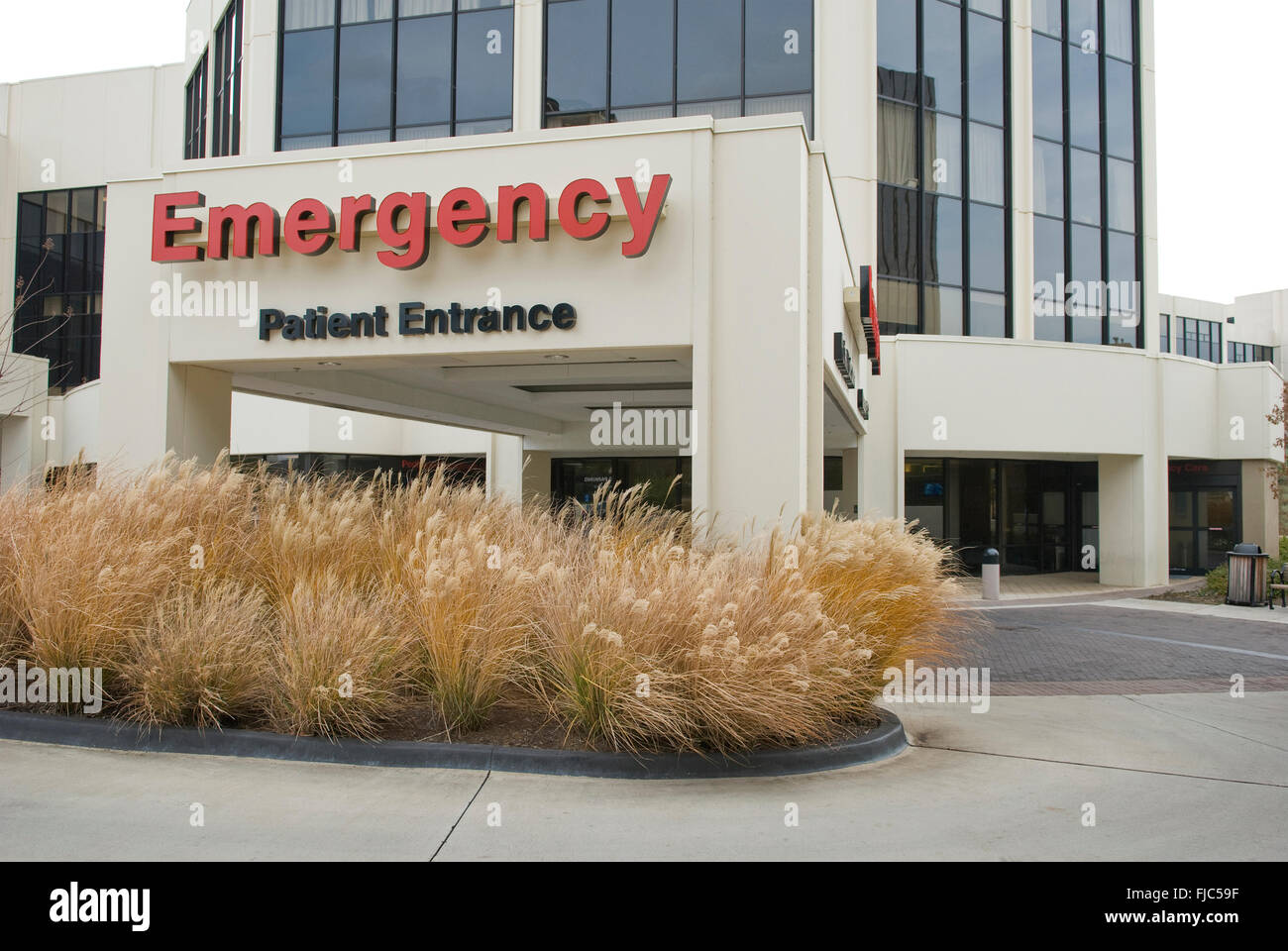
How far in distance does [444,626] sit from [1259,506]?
2589 cm

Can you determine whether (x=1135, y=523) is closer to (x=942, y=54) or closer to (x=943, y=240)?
(x=943, y=240)

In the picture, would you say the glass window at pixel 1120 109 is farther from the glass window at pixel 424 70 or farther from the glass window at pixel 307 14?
the glass window at pixel 307 14

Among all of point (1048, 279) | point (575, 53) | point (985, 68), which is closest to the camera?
point (575, 53)

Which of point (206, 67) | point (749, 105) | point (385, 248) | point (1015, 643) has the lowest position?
point (1015, 643)

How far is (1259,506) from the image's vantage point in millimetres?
24969

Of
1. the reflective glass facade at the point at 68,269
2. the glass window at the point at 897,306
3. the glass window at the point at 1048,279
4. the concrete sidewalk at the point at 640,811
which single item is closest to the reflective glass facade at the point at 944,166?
the glass window at the point at 897,306

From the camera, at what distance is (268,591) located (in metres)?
7.45

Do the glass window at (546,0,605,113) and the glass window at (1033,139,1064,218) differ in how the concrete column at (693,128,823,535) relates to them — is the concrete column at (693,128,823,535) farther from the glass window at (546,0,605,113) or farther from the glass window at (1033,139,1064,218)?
the glass window at (1033,139,1064,218)

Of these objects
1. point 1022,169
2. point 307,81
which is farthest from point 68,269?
point 1022,169

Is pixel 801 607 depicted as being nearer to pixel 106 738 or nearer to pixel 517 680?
pixel 517 680

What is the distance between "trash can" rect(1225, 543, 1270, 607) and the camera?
17297 mm

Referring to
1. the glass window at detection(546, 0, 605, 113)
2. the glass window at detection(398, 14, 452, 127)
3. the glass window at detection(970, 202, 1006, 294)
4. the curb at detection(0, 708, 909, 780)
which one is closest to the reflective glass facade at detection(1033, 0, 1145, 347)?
the glass window at detection(970, 202, 1006, 294)

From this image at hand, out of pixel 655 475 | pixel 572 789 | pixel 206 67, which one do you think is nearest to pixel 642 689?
pixel 572 789
